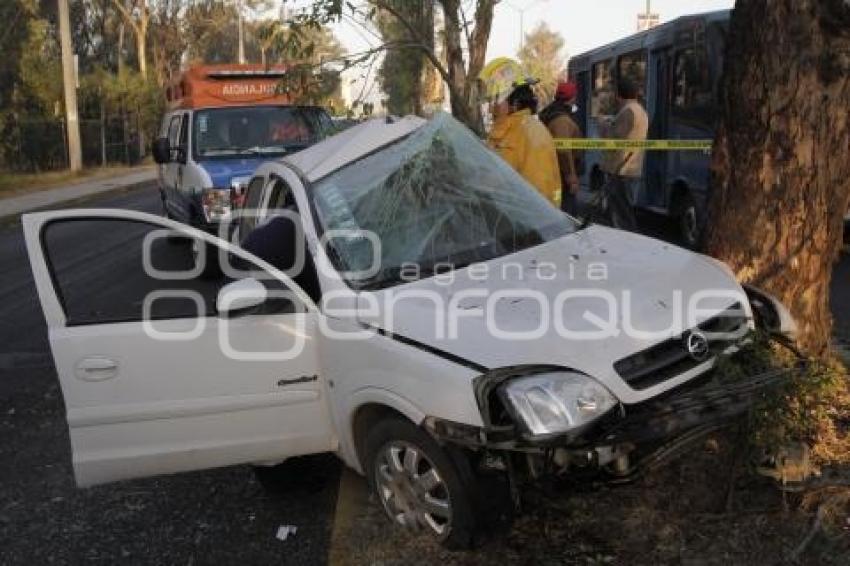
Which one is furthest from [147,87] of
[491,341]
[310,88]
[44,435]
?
[491,341]

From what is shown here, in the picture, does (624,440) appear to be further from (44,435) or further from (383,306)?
(44,435)

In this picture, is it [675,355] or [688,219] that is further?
[688,219]

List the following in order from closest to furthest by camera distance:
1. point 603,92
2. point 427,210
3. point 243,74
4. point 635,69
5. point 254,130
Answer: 1. point 427,210
2. point 254,130
3. point 243,74
4. point 635,69
5. point 603,92

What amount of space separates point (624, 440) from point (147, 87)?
35.9 m

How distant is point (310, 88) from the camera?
31.6ft

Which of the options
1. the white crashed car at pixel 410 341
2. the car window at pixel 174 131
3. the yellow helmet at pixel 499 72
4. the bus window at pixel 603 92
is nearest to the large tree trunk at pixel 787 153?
the white crashed car at pixel 410 341

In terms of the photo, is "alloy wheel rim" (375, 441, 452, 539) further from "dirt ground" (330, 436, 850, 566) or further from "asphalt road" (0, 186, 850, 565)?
"asphalt road" (0, 186, 850, 565)

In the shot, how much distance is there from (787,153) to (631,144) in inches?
197

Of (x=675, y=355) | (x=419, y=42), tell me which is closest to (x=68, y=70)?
(x=419, y=42)

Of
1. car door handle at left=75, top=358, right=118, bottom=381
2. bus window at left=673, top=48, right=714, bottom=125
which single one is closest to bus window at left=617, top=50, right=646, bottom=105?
bus window at left=673, top=48, right=714, bottom=125

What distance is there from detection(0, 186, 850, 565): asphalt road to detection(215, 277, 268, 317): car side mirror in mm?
1019

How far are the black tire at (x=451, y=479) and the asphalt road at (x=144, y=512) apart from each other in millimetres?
625

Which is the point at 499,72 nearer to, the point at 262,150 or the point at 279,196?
the point at 262,150

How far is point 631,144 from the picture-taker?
29.9 feet
